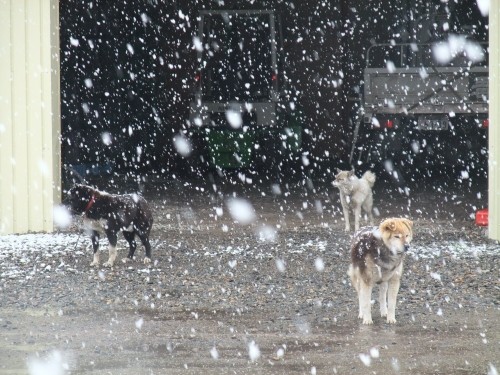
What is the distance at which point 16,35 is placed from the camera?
13250 millimetres

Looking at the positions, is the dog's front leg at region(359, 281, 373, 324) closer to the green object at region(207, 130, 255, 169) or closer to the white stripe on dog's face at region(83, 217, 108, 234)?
the white stripe on dog's face at region(83, 217, 108, 234)

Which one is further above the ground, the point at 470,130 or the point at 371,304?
the point at 470,130

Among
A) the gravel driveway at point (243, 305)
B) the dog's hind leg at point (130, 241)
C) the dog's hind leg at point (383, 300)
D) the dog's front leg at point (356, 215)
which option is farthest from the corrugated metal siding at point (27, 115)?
the dog's hind leg at point (383, 300)

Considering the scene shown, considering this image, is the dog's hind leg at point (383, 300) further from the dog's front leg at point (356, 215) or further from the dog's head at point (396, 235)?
the dog's front leg at point (356, 215)

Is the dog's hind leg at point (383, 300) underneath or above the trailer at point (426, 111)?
underneath

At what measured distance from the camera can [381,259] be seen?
767 centimetres

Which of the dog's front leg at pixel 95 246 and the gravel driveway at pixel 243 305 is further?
the dog's front leg at pixel 95 246

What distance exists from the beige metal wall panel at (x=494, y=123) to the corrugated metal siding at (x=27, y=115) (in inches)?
219

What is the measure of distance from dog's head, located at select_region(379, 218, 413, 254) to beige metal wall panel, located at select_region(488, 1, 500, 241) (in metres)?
5.28

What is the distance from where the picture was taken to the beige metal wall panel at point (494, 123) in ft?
41.7

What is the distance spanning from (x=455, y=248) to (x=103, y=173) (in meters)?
12.0

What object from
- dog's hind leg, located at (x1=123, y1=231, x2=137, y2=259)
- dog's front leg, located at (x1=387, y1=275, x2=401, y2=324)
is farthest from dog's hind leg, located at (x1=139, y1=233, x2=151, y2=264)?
dog's front leg, located at (x1=387, y1=275, x2=401, y2=324)

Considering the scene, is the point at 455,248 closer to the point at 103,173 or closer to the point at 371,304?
the point at 371,304

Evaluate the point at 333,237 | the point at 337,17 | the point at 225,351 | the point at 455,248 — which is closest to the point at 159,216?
the point at 333,237
